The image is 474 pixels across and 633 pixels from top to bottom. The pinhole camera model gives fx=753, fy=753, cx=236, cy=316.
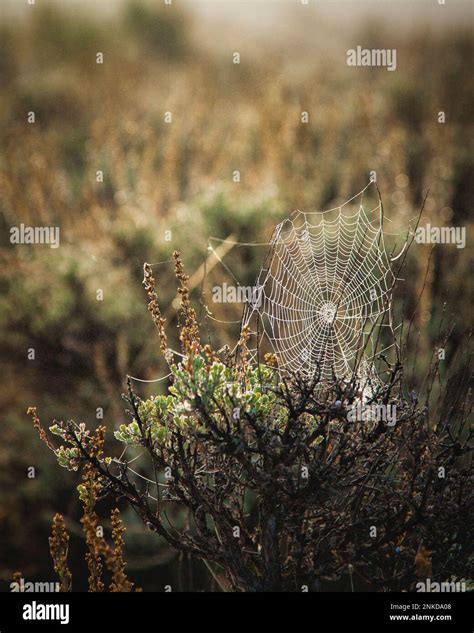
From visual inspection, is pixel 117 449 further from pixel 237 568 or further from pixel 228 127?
pixel 228 127

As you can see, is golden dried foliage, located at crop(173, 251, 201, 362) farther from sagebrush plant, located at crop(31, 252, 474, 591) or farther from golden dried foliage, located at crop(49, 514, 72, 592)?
golden dried foliage, located at crop(49, 514, 72, 592)

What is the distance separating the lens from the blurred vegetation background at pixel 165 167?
15.8 feet

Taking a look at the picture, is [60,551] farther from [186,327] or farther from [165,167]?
[165,167]

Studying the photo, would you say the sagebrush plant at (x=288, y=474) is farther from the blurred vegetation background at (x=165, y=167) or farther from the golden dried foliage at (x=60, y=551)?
the blurred vegetation background at (x=165, y=167)

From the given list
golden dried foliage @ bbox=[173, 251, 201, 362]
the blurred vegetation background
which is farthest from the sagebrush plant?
the blurred vegetation background

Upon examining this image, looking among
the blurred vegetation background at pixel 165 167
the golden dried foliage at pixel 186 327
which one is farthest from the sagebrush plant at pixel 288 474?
the blurred vegetation background at pixel 165 167

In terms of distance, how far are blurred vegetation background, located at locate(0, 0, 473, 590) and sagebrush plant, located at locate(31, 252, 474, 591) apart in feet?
2.46

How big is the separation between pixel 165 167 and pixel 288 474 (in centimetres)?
454

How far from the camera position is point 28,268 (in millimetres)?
5328

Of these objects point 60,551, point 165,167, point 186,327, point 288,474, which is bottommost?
point 60,551

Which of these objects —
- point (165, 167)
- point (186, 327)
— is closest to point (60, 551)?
point (186, 327)

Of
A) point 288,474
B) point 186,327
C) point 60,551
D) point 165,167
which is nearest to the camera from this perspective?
point 288,474

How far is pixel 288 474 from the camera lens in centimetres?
183

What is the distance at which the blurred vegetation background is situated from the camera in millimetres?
4816
